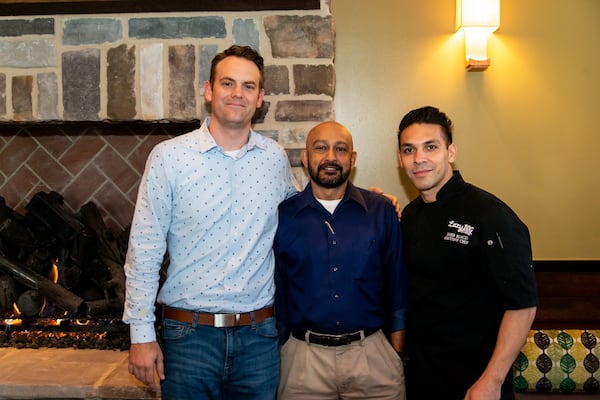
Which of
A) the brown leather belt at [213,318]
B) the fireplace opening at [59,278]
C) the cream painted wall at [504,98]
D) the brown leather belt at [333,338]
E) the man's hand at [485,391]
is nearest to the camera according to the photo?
the man's hand at [485,391]

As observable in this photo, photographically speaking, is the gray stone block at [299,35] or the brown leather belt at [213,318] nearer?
the brown leather belt at [213,318]

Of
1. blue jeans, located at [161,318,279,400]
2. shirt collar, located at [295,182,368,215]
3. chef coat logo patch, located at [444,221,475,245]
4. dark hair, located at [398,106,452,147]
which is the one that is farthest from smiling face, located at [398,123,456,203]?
blue jeans, located at [161,318,279,400]

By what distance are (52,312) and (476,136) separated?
7.39 ft

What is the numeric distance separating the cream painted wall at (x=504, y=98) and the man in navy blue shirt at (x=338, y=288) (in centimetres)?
91

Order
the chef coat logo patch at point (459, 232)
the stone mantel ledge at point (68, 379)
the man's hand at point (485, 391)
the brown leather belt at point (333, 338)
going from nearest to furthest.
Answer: the man's hand at point (485, 391), the chef coat logo patch at point (459, 232), the brown leather belt at point (333, 338), the stone mantel ledge at point (68, 379)

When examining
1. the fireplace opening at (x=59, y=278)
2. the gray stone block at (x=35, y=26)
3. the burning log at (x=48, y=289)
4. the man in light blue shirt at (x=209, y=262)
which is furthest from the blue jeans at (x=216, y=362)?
the gray stone block at (x=35, y=26)

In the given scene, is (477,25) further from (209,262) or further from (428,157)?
(209,262)

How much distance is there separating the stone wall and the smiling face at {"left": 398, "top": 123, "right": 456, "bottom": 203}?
24.4 inches

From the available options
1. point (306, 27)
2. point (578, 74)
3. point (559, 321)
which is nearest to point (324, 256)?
point (306, 27)

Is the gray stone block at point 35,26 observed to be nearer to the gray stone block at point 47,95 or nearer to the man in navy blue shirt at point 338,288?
the gray stone block at point 47,95

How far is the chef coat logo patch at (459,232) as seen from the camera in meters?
1.44

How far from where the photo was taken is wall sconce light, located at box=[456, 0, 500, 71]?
7.92 feet

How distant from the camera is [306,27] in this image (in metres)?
2.11

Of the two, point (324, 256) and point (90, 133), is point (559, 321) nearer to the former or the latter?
point (324, 256)
